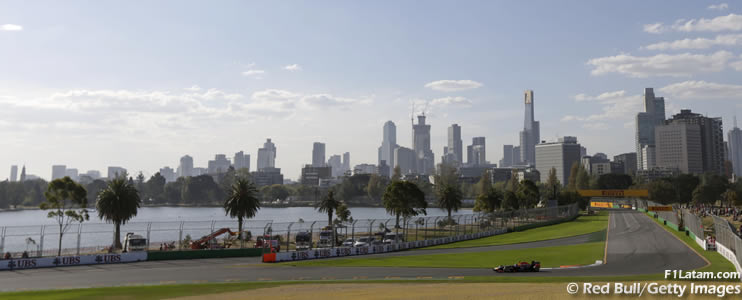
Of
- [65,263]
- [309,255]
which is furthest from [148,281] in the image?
[309,255]

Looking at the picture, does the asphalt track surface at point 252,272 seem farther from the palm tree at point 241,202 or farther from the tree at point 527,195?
the tree at point 527,195

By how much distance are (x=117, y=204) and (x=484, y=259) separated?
44177mm

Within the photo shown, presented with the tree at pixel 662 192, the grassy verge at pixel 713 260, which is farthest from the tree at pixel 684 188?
the grassy verge at pixel 713 260

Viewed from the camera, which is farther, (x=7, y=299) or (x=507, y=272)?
(x=507, y=272)

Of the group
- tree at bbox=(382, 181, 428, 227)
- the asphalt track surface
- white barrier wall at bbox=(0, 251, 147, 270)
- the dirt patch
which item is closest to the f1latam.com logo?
white barrier wall at bbox=(0, 251, 147, 270)

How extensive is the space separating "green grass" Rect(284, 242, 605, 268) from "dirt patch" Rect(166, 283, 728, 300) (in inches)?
446

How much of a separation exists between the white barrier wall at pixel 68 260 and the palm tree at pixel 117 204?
16.4 meters

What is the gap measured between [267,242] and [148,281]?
76.8 feet

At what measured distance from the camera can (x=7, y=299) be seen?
28.9 meters

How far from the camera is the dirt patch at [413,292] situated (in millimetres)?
27703

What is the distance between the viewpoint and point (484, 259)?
4688cm

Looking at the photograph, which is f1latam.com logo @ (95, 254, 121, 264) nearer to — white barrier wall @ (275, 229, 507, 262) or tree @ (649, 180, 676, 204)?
white barrier wall @ (275, 229, 507, 262)

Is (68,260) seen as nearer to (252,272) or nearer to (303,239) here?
(252,272)

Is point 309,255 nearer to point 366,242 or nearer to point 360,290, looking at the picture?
point 366,242
